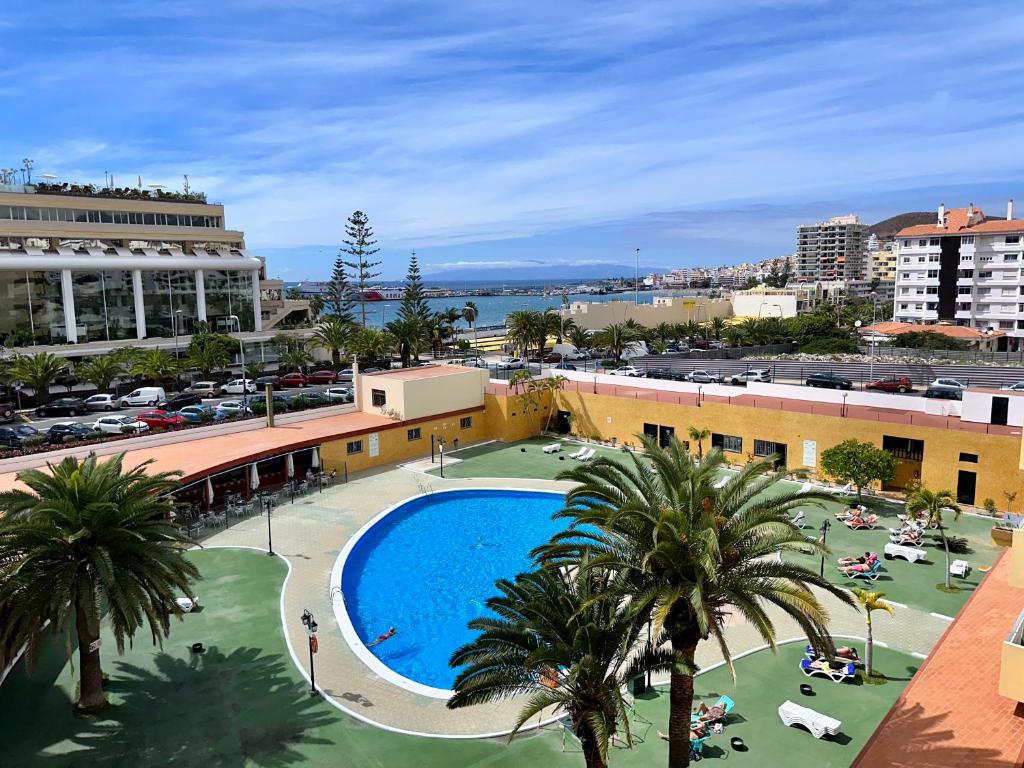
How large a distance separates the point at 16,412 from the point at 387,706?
102ft

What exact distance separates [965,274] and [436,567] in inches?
2631

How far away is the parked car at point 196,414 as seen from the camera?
2847 cm

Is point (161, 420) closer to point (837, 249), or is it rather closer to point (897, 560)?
point (897, 560)

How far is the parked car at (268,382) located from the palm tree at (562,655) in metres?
34.0

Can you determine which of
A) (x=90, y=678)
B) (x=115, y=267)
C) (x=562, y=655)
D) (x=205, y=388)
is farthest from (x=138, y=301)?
(x=562, y=655)

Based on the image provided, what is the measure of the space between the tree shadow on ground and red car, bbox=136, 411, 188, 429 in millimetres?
15957

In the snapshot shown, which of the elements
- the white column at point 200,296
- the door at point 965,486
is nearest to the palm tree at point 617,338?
the white column at point 200,296

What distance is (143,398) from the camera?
35469 mm

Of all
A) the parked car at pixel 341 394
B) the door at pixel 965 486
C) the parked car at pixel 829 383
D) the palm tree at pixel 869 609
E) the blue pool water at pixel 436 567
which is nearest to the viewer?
the palm tree at pixel 869 609

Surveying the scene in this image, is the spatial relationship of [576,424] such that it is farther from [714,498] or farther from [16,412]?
[16,412]

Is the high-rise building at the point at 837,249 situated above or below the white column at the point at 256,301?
above

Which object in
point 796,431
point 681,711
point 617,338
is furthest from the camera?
point 617,338

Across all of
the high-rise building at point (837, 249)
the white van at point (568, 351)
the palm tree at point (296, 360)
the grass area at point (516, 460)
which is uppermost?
the high-rise building at point (837, 249)

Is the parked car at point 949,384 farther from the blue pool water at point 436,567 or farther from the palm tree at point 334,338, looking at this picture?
the palm tree at point 334,338
